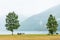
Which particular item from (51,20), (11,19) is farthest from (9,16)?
(51,20)

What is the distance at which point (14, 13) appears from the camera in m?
115

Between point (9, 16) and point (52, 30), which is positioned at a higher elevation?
point (9, 16)

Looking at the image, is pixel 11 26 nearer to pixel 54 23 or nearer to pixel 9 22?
pixel 9 22

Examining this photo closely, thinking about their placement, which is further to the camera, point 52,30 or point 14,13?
point 14,13

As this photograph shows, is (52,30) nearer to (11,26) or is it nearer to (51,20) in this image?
(51,20)

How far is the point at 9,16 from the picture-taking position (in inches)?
4449

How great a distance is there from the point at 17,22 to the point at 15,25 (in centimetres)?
209

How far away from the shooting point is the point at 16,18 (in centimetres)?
11281

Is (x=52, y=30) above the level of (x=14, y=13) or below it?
below

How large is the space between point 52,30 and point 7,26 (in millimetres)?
20756

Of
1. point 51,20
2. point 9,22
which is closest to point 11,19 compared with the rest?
point 9,22

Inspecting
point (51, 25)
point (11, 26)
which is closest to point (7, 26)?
point (11, 26)

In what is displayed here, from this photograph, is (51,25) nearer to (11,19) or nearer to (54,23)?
(54,23)

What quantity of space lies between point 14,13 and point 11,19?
361cm
